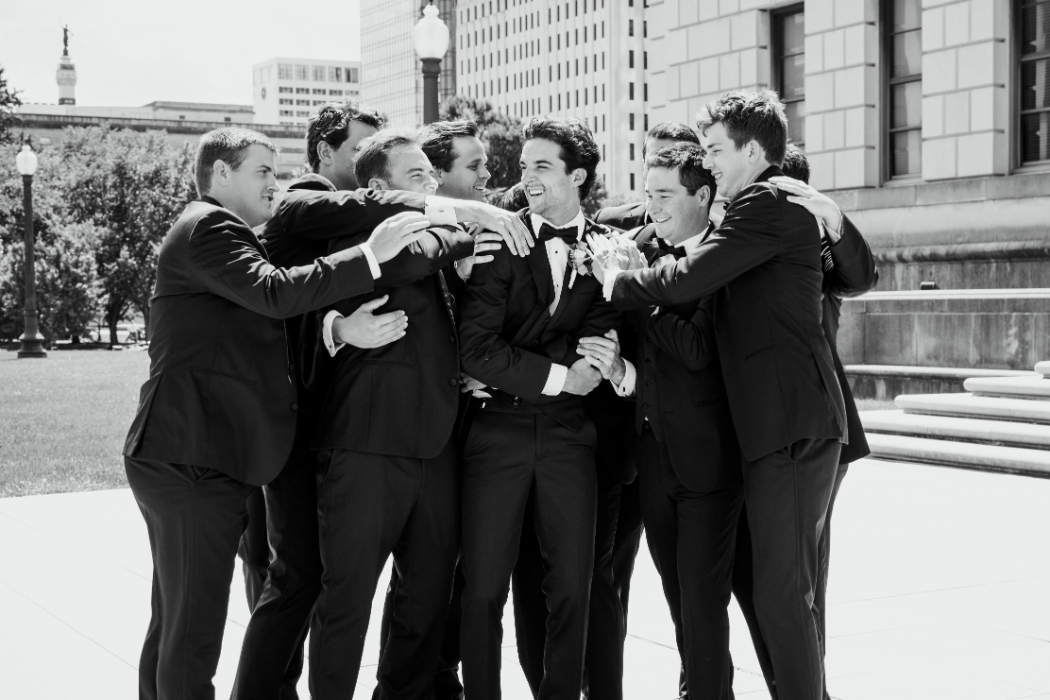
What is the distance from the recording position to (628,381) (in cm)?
500

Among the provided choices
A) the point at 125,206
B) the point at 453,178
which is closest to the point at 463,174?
the point at 453,178

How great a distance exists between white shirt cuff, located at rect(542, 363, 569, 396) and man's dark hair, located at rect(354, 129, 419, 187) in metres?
1.09

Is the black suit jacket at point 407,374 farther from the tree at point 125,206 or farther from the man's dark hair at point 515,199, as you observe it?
the tree at point 125,206

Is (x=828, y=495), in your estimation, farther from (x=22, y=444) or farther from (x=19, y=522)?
(x=22, y=444)

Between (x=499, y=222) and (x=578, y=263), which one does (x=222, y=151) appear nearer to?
(x=499, y=222)

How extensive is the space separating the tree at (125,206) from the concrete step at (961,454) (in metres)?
54.7

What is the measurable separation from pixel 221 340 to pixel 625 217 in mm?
2894

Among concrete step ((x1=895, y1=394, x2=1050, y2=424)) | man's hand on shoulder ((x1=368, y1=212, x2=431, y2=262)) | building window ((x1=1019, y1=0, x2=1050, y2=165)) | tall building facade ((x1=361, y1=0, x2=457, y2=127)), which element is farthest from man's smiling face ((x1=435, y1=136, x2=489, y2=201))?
tall building facade ((x1=361, y1=0, x2=457, y2=127))

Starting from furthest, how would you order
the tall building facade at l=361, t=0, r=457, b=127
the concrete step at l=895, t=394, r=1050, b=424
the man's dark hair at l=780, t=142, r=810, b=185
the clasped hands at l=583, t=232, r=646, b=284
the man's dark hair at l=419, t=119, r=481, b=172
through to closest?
the tall building facade at l=361, t=0, r=457, b=127
the concrete step at l=895, t=394, r=1050, b=424
the man's dark hair at l=780, t=142, r=810, b=185
the man's dark hair at l=419, t=119, r=481, b=172
the clasped hands at l=583, t=232, r=646, b=284

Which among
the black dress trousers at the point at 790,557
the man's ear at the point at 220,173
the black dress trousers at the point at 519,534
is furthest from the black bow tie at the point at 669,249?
the man's ear at the point at 220,173

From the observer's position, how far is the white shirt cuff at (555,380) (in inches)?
187

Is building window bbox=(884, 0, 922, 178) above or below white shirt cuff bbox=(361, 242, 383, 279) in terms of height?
above

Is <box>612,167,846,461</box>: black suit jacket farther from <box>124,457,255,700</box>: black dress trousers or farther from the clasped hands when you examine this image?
<box>124,457,255,700</box>: black dress trousers

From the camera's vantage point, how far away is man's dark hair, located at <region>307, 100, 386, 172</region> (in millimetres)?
5477
